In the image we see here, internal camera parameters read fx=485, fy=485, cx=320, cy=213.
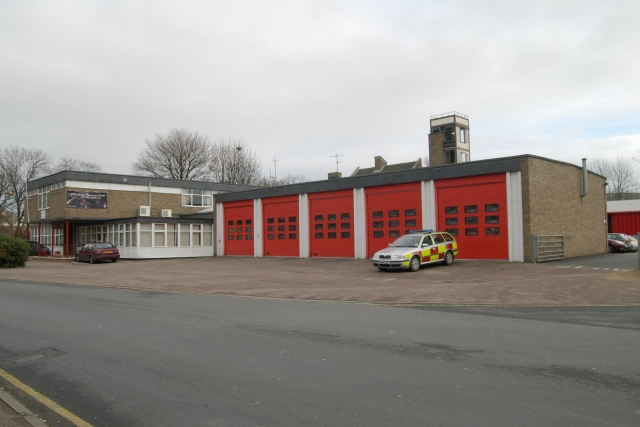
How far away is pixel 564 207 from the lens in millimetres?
25406

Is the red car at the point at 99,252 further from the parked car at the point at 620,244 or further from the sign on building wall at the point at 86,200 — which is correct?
the parked car at the point at 620,244

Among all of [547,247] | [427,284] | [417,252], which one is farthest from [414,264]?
[547,247]

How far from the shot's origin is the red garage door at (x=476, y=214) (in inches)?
915

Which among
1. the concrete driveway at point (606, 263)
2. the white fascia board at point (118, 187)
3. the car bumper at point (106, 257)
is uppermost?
the white fascia board at point (118, 187)

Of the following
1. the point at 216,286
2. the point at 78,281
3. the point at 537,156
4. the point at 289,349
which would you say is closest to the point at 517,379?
the point at 289,349

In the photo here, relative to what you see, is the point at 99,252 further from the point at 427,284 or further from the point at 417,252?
the point at 427,284

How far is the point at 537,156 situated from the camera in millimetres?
23172

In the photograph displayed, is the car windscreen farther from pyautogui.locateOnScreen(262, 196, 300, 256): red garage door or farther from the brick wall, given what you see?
pyautogui.locateOnScreen(262, 196, 300, 256): red garage door

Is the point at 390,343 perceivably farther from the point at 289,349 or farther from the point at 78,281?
the point at 78,281

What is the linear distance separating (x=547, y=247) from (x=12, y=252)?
29.9m

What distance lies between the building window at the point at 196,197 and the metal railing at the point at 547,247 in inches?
1314

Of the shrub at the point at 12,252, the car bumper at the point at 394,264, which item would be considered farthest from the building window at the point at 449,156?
the shrub at the point at 12,252

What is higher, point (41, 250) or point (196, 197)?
point (196, 197)

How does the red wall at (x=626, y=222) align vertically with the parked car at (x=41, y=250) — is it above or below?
above
